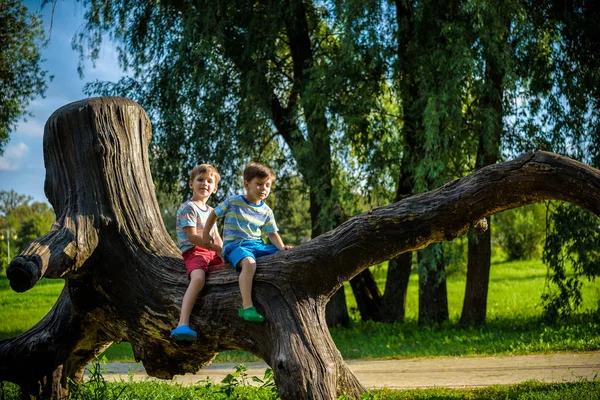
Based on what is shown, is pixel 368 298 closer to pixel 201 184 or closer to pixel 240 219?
pixel 201 184

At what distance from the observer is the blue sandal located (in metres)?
5.00

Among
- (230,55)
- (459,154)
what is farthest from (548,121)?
(230,55)

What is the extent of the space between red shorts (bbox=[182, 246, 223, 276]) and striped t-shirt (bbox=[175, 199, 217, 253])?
0.16ft

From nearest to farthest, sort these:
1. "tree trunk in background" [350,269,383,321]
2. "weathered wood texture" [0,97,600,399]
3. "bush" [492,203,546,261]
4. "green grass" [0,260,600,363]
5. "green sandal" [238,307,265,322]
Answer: "weathered wood texture" [0,97,600,399], "green sandal" [238,307,265,322], "green grass" [0,260,600,363], "tree trunk in background" [350,269,383,321], "bush" [492,203,546,261]

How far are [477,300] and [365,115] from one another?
4029mm

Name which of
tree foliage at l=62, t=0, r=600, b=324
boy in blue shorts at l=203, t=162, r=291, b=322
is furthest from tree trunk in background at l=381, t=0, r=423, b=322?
boy in blue shorts at l=203, t=162, r=291, b=322

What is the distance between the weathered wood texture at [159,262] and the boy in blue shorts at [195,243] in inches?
4.1

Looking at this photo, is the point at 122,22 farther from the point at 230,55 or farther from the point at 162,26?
the point at 230,55

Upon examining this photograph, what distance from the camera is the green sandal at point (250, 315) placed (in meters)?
4.84

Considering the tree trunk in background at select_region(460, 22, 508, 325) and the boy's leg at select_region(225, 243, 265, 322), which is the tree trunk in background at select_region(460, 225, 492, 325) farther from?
the boy's leg at select_region(225, 243, 265, 322)

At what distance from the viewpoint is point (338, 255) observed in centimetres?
496

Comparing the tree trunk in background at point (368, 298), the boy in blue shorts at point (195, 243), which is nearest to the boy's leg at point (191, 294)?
the boy in blue shorts at point (195, 243)

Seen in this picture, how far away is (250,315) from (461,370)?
4589mm

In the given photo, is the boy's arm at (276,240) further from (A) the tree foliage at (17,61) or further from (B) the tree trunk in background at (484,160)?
(A) the tree foliage at (17,61)
